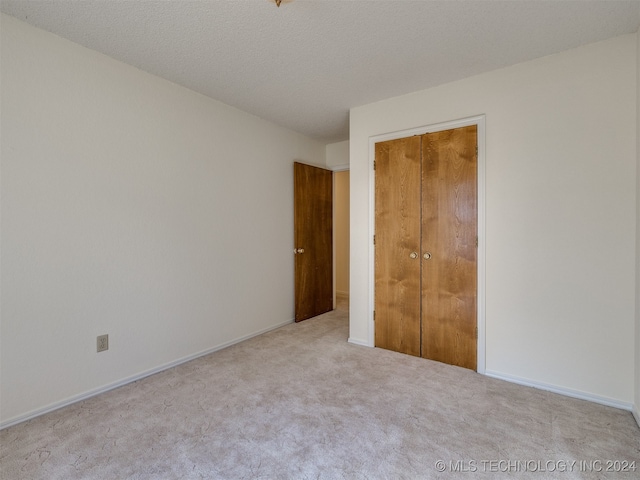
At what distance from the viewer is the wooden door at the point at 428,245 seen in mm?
2610

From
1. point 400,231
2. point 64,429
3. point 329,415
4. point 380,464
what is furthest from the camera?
point 400,231

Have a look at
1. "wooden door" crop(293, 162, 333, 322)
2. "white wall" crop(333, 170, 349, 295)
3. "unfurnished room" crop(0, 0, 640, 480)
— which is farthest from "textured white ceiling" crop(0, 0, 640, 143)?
"white wall" crop(333, 170, 349, 295)

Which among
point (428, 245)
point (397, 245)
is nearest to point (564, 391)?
point (428, 245)

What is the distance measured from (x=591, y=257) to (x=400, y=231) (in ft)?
4.53

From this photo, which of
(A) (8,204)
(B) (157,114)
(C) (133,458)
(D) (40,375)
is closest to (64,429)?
(D) (40,375)

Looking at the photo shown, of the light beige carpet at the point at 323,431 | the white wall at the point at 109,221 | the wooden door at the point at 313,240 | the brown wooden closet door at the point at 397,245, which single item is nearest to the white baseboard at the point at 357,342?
the brown wooden closet door at the point at 397,245

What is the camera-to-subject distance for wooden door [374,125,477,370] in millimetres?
2610

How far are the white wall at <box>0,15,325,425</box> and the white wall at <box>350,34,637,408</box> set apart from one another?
7.60 feet

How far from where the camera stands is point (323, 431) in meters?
1.82

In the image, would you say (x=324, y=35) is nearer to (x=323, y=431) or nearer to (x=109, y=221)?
(x=109, y=221)

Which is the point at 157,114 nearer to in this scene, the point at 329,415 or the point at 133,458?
the point at 133,458

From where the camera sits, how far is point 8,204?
187 cm

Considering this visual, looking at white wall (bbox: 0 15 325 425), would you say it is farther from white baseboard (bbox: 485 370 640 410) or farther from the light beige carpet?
white baseboard (bbox: 485 370 640 410)

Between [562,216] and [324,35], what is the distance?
2.06 meters
